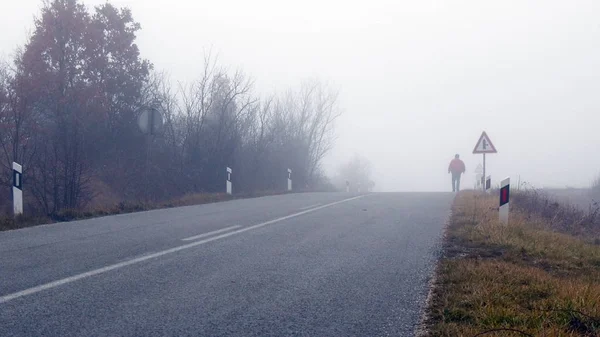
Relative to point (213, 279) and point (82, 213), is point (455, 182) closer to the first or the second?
point (82, 213)

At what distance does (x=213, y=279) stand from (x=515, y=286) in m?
2.93

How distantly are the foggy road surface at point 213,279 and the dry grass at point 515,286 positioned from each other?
318 mm

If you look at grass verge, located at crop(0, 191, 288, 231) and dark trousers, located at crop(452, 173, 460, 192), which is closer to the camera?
grass verge, located at crop(0, 191, 288, 231)

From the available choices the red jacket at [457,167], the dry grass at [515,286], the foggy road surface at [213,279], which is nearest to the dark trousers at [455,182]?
the red jacket at [457,167]

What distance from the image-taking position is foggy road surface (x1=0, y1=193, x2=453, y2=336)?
4.32m

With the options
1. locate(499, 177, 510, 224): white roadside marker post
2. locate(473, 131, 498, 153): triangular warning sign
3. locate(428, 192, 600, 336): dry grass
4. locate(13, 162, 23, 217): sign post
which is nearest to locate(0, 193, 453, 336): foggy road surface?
locate(428, 192, 600, 336): dry grass

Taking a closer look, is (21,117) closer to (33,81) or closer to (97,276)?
(33,81)

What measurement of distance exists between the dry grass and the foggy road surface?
318mm

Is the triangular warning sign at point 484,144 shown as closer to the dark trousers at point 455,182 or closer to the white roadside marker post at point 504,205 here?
the white roadside marker post at point 504,205

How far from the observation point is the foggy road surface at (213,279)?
432 centimetres

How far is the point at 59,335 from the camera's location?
12.9ft

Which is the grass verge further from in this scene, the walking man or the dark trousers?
the dark trousers

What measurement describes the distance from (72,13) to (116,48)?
271 cm

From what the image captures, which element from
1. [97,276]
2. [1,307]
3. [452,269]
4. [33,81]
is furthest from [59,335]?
[33,81]
